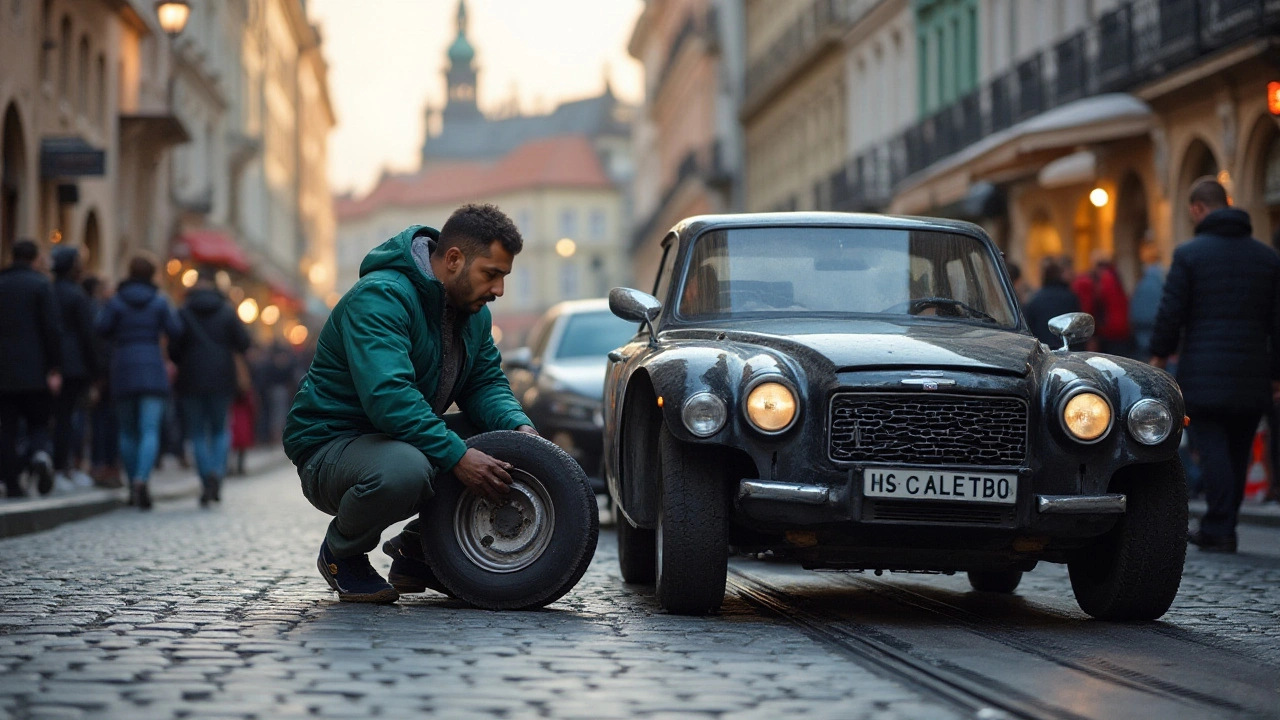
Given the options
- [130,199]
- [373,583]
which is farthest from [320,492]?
[130,199]

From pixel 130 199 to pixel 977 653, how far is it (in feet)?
110

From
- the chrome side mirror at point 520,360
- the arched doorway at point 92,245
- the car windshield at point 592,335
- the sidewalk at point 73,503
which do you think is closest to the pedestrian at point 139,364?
the sidewalk at point 73,503

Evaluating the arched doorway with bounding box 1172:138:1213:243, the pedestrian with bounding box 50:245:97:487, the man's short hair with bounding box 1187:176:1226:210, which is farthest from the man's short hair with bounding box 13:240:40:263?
the arched doorway with bounding box 1172:138:1213:243

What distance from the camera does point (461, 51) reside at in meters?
198

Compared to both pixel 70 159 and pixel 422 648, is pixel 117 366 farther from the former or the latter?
pixel 422 648

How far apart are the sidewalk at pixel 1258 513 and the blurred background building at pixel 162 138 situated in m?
10.8

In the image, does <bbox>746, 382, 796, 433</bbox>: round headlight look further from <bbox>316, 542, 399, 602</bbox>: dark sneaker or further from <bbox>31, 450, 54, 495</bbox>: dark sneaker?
<bbox>31, 450, 54, 495</bbox>: dark sneaker

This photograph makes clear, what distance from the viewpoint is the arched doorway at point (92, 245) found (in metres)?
33.8

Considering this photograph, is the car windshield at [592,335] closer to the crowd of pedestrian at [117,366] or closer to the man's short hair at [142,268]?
the crowd of pedestrian at [117,366]

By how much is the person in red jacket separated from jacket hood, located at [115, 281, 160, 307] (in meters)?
7.93

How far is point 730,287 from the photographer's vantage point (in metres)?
9.30

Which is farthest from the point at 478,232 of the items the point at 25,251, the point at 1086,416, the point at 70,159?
the point at 70,159

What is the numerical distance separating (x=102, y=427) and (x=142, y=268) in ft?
10.5

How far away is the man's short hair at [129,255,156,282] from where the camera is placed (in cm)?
1695
